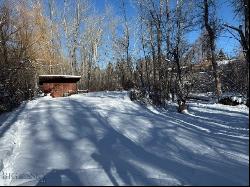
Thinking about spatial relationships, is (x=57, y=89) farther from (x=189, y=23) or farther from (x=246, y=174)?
(x=246, y=174)

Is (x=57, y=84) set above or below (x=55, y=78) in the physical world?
below

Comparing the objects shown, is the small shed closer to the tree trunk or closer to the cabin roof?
the cabin roof

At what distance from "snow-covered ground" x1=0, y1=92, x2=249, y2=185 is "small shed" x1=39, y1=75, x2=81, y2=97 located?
1305 cm

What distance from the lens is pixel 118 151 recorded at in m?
8.16

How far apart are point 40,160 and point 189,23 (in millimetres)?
24102

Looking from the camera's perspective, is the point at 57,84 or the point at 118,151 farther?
the point at 57,84

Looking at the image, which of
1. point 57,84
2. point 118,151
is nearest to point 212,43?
point 57,84

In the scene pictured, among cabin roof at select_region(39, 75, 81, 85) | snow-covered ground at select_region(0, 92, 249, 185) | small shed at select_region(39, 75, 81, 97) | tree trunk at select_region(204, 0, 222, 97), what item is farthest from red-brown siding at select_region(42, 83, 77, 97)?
snow-covered ground at select_region(0, 92, 249, 185)

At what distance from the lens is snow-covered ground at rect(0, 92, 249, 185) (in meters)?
6.22

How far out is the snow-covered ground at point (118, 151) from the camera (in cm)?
622

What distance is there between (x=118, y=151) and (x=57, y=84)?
18.7 meters

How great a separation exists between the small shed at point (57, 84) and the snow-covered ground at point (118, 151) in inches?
514

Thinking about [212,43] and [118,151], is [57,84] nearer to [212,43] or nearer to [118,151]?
[212,43]

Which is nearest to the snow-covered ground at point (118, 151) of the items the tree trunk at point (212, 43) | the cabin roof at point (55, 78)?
the cabin roof at point (55, 78)
